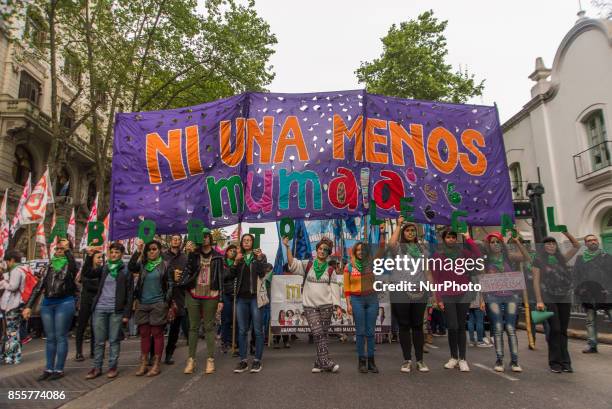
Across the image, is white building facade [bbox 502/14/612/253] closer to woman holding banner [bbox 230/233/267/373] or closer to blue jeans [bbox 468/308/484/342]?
blue jeans [bbox 468/308/484/342]

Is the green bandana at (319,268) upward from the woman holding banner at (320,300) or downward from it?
upward

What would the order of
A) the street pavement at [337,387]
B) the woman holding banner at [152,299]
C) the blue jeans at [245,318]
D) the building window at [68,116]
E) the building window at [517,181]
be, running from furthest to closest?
the building window at [68,116] → the building window at [517,181] → the blue jeans at [245,318] → the woman holding banner at [152,299] → the street pavement at [337,387]

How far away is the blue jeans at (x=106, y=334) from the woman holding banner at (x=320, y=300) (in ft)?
8.94

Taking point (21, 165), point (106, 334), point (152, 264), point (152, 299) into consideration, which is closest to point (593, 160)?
point (152, 264)

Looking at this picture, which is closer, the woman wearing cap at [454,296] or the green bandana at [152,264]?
the woman wearing cap at [454,296]

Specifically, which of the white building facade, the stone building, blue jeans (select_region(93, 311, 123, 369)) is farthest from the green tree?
blue jeans (select_region(93, 311, 123, 369))

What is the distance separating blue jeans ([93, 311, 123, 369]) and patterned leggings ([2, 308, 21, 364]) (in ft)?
7.21

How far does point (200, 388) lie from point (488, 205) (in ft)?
18.3

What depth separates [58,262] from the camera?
21.5ft

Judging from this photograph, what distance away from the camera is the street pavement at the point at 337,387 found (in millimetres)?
4590

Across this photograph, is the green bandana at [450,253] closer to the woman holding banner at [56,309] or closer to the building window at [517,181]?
the woman holding banner at [56,309]

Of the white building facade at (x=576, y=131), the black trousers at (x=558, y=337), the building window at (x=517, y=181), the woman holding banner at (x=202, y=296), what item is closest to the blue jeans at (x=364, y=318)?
the woman holding banner at (x=202, y=296)

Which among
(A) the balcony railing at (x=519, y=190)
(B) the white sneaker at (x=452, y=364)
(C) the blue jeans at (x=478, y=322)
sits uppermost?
(A) the balcony railing at (x=519, y=190)

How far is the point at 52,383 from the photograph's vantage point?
5.91 m
